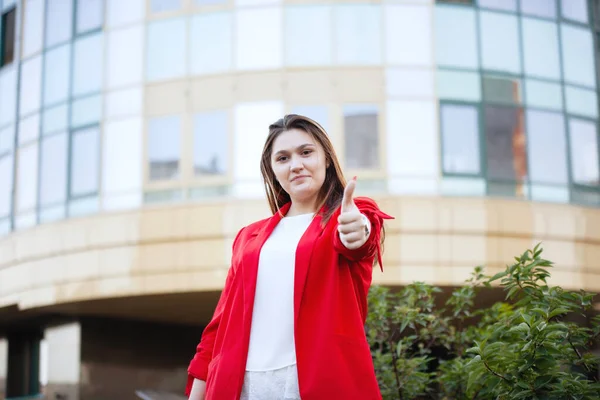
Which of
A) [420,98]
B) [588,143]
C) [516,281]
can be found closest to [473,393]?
[516,281]

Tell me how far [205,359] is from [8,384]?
22.9m

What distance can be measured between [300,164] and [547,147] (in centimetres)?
1509

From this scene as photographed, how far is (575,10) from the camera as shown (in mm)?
18641

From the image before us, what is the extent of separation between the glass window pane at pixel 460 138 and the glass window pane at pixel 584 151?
6.86 feet

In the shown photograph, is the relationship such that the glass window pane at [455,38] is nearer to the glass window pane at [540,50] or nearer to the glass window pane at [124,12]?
the glass window pane at [540,50]

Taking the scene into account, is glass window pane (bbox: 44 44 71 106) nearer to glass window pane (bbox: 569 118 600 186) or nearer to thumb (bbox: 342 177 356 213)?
glass window pane (bbox: 569 118 600 186)

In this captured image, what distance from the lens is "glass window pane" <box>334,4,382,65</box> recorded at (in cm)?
1725

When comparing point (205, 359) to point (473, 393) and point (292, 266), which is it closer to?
point (292, 266)

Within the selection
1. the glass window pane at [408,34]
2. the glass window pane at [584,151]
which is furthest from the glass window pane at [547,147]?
the glass window pane at [408,34]

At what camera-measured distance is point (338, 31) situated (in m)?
17.3

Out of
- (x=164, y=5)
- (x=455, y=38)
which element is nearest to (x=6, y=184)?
(x=164, y=5)

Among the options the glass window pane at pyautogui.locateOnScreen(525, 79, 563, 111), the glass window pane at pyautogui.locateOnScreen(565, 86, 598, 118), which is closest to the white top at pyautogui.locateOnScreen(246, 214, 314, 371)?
the glass window pane at pyautogui.locateOnScreen(525, 79, 563, 111)

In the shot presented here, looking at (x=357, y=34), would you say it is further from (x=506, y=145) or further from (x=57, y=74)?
(x=57, y=74)

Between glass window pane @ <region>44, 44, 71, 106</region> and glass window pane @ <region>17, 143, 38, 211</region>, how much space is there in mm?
1179
